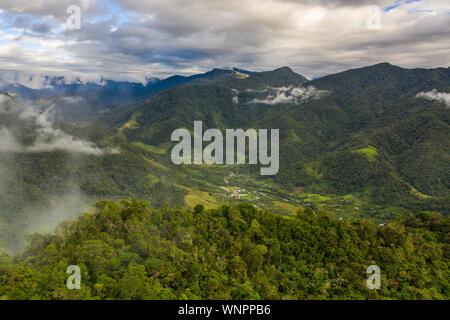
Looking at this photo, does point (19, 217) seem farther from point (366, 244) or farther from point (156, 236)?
point (366, 244)

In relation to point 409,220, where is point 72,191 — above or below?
below

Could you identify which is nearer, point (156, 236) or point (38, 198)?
point (156, 236)

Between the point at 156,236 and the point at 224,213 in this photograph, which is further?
the point at 224,213

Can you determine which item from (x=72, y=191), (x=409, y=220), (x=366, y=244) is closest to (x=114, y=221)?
(x=366, y=244)

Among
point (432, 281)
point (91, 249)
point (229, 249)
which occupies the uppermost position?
point (91, 249)

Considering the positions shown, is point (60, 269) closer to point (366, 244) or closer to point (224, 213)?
point (224, 213)
